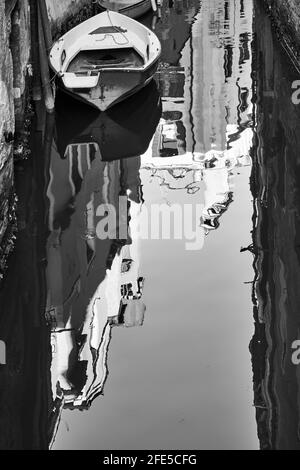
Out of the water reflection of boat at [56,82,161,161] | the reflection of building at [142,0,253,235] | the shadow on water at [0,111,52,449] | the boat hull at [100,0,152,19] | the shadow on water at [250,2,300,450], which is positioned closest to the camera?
the shadow on water at [0,111,52,449]

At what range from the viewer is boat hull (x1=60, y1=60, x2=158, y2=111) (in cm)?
1408

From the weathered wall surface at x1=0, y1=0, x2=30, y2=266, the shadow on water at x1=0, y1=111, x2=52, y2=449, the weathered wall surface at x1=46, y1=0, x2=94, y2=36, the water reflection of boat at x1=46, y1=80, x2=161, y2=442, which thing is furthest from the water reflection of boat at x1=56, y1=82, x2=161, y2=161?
the weathered wall surface at x1=46, y1=0, x2=94, y2=36

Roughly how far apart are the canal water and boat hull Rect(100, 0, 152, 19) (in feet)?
20.2

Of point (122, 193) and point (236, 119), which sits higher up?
point (236, 119)

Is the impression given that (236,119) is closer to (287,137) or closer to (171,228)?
(287,137)

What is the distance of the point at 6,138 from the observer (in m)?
10.6

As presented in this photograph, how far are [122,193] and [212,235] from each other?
183 centimetres

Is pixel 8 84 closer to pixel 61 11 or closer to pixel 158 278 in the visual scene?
pixel 158 278

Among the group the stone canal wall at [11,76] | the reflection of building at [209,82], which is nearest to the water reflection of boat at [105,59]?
the stone canal wall at [11,76]

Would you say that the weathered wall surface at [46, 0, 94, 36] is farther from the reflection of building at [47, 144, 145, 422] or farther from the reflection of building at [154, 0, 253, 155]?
the reflection of building at [47, 144, 145, 422]

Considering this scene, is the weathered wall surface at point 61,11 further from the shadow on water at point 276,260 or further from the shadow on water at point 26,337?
the shadow on water at point 26,337
